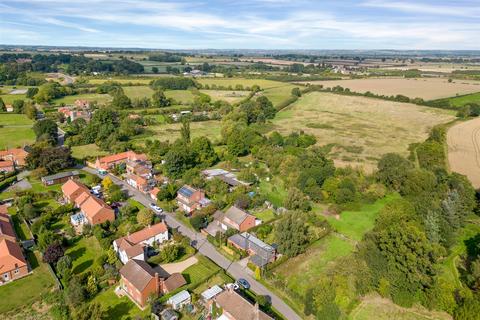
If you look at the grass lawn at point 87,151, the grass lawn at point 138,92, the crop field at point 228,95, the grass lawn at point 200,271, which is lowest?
the grass lawn at point 200,271

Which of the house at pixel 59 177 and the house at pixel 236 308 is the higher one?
the house at pixel 236 308

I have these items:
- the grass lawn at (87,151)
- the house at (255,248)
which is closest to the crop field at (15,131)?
the grass lawn at (87,151)

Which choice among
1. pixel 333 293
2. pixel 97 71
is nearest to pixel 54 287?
pixel 333 293

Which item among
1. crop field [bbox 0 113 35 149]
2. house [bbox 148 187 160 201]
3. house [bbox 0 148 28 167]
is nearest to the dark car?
house [bbox 148 187 160 201]

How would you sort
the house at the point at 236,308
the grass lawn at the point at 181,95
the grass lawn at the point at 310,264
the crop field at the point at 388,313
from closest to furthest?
1. the house at the point at 236,308
2. the crop field at the point at 388,313
3. the grass lawn at the point at 310,264
4. the grass lawn at the point at 181,95

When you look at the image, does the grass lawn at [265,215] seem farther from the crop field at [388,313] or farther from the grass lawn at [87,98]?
the grass lawn at [87,98]

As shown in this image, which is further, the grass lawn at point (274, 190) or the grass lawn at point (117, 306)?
the grass lawn at point (274, 190)
